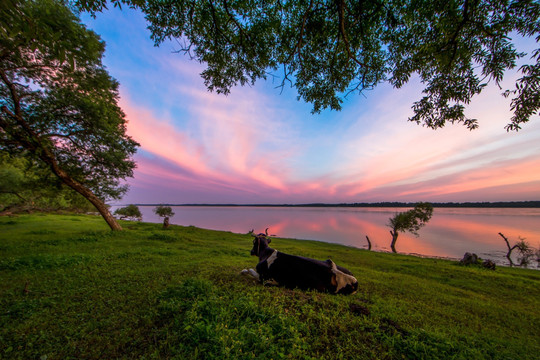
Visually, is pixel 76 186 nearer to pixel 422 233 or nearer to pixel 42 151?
pixel 42 151

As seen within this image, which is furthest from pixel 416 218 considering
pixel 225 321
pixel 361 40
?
pixel 225 321

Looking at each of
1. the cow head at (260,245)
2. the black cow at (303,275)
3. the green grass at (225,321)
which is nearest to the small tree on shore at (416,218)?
the green grass at (225,321)

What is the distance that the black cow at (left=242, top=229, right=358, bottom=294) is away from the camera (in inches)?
177

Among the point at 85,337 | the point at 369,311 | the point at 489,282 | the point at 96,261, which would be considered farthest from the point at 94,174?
the point at 489,282

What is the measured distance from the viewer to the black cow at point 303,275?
4.51 metres

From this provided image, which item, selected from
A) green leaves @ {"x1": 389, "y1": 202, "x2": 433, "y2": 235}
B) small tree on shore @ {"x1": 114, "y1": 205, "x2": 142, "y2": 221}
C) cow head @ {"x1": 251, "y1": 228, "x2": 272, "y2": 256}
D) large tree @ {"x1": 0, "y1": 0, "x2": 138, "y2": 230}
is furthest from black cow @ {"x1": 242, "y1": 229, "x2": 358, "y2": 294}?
small tree on shore @ {"x1": 114, "y1": 205, "x2": 142, "y2": 221}

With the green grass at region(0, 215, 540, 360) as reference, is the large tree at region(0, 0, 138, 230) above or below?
above

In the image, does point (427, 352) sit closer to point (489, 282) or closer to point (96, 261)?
point (96, 261)

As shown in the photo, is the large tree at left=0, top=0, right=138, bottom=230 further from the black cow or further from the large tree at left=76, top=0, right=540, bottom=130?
the black cow

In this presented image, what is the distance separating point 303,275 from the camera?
4598 millimetres

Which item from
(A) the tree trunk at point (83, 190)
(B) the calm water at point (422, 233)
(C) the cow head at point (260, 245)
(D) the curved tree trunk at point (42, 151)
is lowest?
(B) the calm water at point (422, 233)

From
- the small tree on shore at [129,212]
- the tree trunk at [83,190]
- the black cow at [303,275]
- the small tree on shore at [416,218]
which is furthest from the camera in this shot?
the small tree on shore at [129,212]

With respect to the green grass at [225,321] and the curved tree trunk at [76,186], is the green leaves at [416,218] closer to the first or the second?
the green grass at [225,321]

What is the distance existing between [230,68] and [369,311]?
25.8 feet
